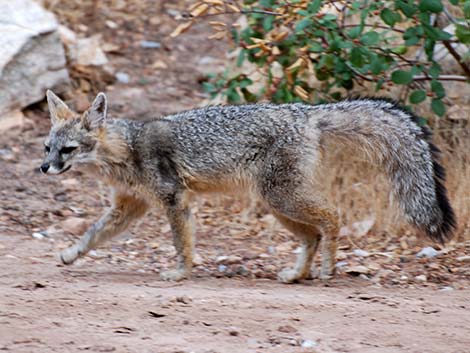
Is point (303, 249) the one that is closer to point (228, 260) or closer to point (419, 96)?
point (228, 260)

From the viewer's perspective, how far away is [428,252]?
→ 710 cm

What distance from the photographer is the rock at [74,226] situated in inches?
306

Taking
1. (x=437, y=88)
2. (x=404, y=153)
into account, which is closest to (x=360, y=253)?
(x=404, y=153)

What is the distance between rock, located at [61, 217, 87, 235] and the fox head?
3.77 ft

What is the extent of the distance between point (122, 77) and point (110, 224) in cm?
489

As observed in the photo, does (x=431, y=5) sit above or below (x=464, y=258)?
above

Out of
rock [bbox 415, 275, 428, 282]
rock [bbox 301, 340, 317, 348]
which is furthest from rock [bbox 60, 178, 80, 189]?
rock [bbox 301, 340, 317, 348]

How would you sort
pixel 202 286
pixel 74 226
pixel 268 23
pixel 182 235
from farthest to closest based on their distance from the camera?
pixel 74 226 → pixel 268 23 → pixel 182 235 → pixel 202 286

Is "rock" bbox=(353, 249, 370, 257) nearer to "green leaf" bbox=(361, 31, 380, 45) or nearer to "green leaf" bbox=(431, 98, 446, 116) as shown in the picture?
"green leaf" bbox=(431, 98, 446, 116)

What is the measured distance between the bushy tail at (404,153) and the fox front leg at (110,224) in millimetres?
1532

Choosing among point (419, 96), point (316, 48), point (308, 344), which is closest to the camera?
point (308, 344)

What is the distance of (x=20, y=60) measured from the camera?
9945 millimetres

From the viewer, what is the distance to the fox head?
259 inches

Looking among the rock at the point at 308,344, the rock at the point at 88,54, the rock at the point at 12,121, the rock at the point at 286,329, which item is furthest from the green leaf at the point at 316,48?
the rock at the point at 88,54
